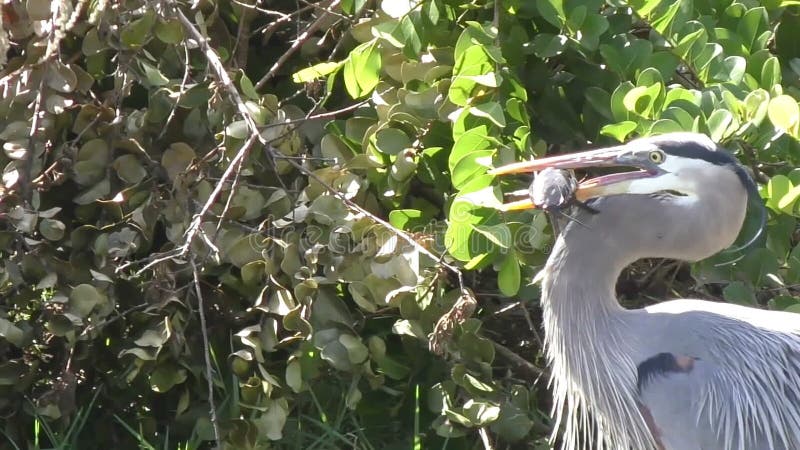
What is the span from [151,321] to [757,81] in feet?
5.38

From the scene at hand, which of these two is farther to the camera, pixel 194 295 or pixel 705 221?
pixel 194 295

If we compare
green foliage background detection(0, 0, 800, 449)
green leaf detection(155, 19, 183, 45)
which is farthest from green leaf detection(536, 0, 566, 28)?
green leaf detection(155, 19, 183, 45)

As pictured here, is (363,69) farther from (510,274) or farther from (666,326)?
(666,326)

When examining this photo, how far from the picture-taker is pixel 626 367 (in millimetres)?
2684

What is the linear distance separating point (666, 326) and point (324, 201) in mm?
887

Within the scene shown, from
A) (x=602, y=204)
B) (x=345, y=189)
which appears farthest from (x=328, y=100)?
(x=602, y=204)

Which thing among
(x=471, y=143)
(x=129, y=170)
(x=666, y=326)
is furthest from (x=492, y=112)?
(x=129, y=170)

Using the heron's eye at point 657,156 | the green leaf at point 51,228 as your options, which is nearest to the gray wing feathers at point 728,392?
the heron's eye at point 657,156

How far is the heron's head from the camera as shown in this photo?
8.11 ft

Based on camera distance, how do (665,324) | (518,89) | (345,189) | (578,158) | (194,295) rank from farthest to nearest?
(194,295) → (345,189) → (518,89) → (665,324) → (578,158)

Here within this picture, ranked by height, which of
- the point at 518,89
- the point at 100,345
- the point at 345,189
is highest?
the point at 518,89

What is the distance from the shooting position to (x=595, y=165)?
2496 mm

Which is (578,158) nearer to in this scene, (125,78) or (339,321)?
(339,321)

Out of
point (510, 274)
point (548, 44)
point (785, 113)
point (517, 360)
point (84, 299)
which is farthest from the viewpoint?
point (517, 360)
